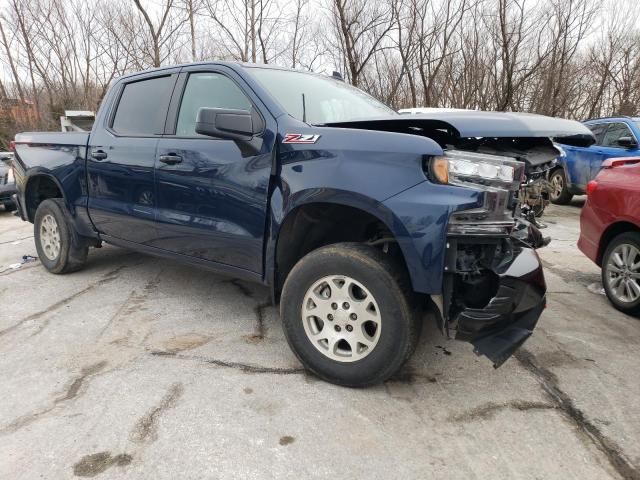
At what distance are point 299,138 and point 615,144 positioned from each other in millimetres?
7828

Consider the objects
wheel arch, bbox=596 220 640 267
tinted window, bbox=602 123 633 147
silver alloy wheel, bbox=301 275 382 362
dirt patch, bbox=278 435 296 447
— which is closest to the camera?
dirt patch, bbox=278 435 296 447

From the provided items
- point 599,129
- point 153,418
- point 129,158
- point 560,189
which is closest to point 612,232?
point 153,418

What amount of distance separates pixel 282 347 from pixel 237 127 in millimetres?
1478

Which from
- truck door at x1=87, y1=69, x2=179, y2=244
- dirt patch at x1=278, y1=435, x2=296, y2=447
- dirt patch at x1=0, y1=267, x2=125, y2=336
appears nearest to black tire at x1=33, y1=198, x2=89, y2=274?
dirt patch at x1=0, y1=267, x2=125, y2=336

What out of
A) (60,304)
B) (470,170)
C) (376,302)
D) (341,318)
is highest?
(470,170)

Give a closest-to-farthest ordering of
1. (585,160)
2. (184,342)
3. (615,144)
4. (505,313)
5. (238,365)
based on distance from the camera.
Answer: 1. (505,313)
2. (238,365)
3. (184,342)
4. (615,144)
5. (585,160)

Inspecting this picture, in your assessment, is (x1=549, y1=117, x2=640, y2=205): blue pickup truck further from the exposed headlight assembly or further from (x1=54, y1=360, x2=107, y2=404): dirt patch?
(x1=54, y1=360, x2=107, y2=404): dirt patch

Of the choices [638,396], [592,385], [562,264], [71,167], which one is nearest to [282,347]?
[592,385]

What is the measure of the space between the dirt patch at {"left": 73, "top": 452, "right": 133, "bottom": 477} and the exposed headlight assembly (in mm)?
1941

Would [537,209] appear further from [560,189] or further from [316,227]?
[560,189]

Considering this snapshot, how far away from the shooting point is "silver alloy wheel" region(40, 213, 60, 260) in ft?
15.9

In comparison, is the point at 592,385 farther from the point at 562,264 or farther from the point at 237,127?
the point at 562,264

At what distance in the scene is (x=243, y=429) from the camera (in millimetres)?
2402

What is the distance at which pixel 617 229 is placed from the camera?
4.11 metres
